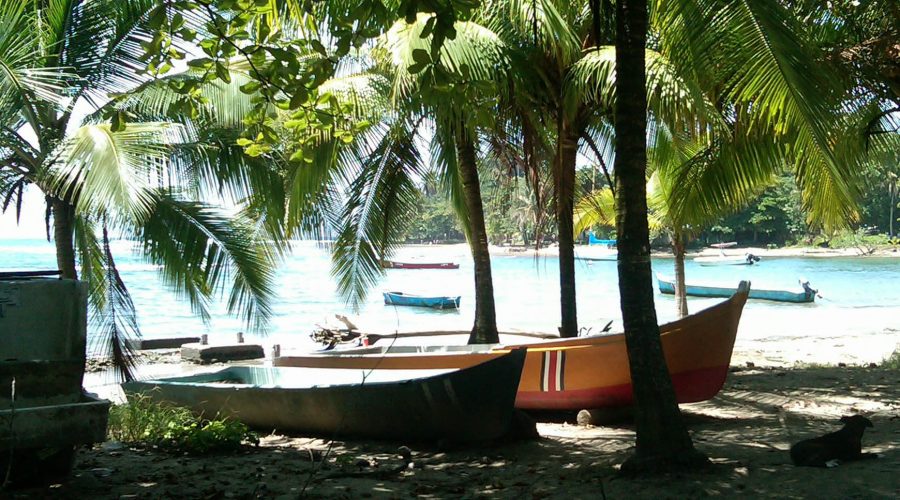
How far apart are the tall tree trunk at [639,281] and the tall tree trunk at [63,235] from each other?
6376 mm

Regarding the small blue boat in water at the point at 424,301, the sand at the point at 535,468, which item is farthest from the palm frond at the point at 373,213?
the small blue boat in water at the point at 424,301

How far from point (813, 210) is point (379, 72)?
5.72 m

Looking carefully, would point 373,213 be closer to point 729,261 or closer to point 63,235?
point 63,235

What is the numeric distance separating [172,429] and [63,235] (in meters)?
3.14

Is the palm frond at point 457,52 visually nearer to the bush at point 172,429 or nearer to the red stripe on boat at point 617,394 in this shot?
the red stripe on boat at point 617,394

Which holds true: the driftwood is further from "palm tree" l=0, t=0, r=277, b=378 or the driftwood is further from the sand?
"palm tree" l=0, t=0, r=277, b=378

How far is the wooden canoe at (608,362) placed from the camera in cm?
866

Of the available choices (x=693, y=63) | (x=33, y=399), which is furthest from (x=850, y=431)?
(x=33, y=399)

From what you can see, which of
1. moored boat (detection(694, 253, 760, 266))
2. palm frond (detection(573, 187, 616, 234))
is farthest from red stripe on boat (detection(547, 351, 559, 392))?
moored boat (detection(694, 253, 760, 266))

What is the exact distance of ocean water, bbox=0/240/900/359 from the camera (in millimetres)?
23969

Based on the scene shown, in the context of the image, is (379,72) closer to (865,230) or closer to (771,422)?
(771,422)

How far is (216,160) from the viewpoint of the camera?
10.1 m

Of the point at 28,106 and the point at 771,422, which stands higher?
the point at 28,106

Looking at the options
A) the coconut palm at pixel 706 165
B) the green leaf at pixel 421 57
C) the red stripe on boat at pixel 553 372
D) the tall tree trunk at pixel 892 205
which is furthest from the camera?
the tall tree trunk at pixel 892 205
